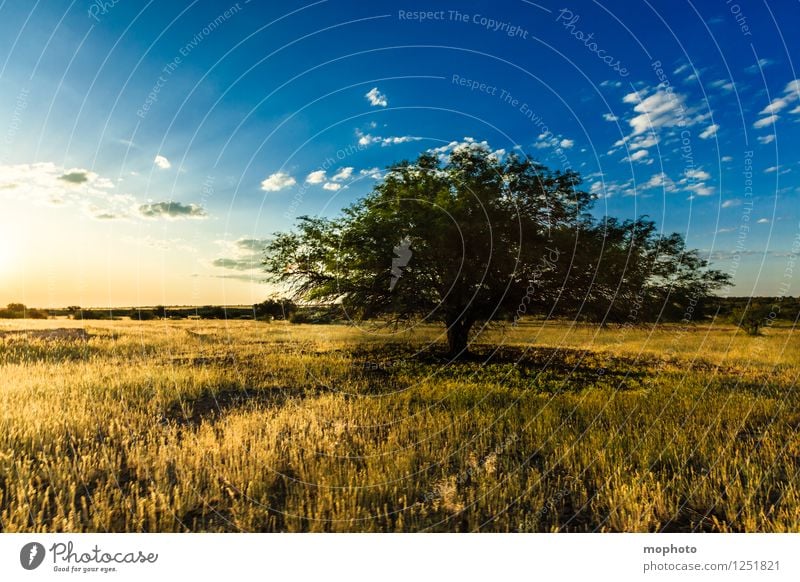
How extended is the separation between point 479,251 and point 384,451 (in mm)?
12629

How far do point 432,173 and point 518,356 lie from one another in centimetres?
1053

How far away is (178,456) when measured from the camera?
303 inches

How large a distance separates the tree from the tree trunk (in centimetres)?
14

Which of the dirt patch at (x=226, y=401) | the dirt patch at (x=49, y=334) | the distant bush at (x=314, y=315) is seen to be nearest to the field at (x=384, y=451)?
the dirt patch at (x=226, y=401)

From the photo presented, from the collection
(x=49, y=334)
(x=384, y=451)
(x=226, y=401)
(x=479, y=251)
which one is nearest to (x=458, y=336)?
(x=479, y=251)

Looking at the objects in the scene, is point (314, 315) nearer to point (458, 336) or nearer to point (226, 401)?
point (458, 336)

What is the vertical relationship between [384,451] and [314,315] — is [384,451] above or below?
below

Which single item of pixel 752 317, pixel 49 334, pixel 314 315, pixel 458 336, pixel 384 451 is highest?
pixel 314 315

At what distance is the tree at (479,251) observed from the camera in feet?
63.0

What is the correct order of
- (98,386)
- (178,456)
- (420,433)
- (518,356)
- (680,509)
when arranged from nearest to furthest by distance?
(680,509)
(178,456)
(420,433)
(98,386)
(518,356)

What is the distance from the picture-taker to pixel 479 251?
1947cm
